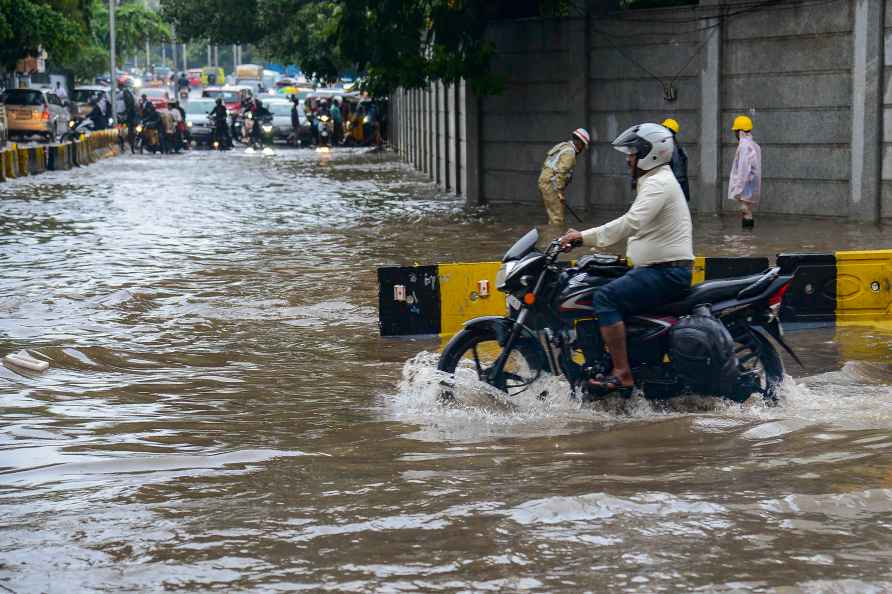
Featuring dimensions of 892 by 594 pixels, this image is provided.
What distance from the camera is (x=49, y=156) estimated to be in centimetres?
3384

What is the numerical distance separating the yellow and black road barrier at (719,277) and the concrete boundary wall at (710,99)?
7548 millimetres

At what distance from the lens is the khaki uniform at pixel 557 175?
59.4 ft

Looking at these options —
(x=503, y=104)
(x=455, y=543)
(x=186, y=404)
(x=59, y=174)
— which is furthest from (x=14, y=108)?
(x=455, y=543)

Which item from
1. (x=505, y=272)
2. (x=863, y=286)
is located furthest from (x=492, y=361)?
(x=863, y=286)

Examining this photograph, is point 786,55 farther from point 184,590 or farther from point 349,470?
point 184,590

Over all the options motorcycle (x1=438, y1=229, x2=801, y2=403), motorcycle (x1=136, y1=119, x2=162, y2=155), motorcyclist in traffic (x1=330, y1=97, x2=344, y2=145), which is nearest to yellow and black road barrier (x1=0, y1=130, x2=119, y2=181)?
motorcycle (x1=136, y1=119, x2=162, y2=155)

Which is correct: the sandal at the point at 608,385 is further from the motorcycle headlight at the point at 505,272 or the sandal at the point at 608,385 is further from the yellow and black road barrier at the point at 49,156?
the yellow and black road barrier at the point at 49,156

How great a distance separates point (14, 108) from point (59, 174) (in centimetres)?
1361

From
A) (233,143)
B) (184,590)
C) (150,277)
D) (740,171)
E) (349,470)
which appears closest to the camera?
(184,590)

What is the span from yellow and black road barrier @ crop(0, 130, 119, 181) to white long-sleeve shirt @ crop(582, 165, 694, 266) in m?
24.8

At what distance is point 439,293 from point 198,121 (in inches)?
1592

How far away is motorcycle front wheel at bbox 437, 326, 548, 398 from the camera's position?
25.5 ft

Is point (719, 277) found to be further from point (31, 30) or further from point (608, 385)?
point (31, 30)

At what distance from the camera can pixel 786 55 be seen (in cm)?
1919
